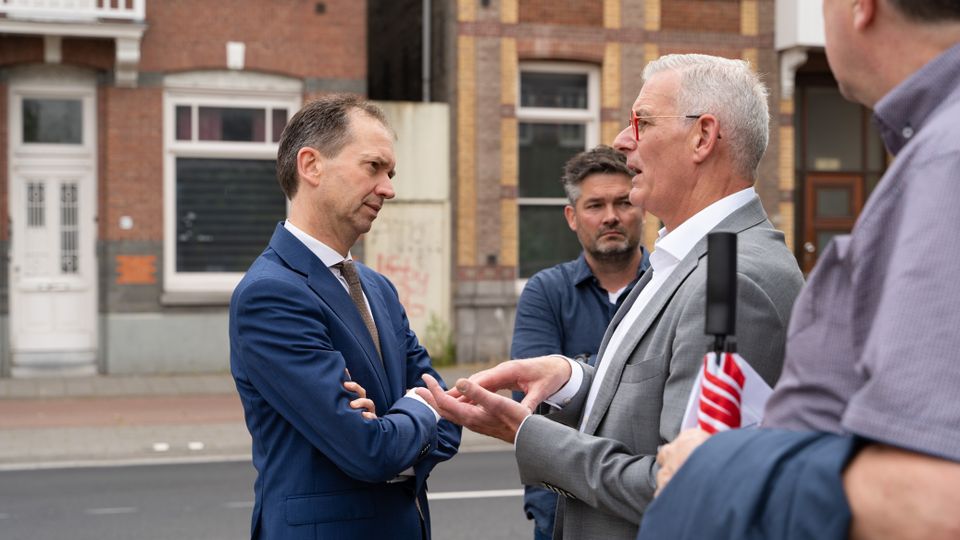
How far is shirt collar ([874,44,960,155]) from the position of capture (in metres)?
1.41

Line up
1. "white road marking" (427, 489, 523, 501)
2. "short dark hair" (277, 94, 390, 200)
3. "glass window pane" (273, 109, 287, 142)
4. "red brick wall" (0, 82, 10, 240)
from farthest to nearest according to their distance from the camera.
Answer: "glass window pane" (273, 109, 287, 142)
"red brick wall" (0, 82, 10, 240)
"white road marking" (427, 489, 523, 501)
"short dark hair" (277, 94, 390, 200)

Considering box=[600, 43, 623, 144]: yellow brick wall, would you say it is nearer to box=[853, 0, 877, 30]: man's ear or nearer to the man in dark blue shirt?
the man in dark blue shirt

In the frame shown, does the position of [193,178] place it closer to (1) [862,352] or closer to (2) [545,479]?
(2) [545,479]

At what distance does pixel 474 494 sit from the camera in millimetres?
9156

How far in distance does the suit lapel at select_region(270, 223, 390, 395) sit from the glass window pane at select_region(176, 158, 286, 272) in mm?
13006

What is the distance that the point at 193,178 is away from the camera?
16.3m

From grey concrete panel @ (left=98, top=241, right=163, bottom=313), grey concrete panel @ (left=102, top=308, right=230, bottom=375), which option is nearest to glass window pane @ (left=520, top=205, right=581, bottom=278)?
grey concrete panel @ (left=102, top=308, right=230, bottom=375)

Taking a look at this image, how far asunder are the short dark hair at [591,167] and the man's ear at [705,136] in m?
2.15

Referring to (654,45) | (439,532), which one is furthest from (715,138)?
(654,45)

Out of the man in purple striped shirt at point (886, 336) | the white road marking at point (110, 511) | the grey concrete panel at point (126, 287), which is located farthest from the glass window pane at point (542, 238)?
the man in purple striped shirt at point (886, 336)

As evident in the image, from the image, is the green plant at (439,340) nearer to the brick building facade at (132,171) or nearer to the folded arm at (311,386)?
the brick building facade at (132,171)

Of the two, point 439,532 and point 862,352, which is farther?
point 439,532

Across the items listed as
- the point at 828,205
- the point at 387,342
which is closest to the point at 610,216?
the point at 387,342

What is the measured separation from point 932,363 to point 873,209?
21cm
